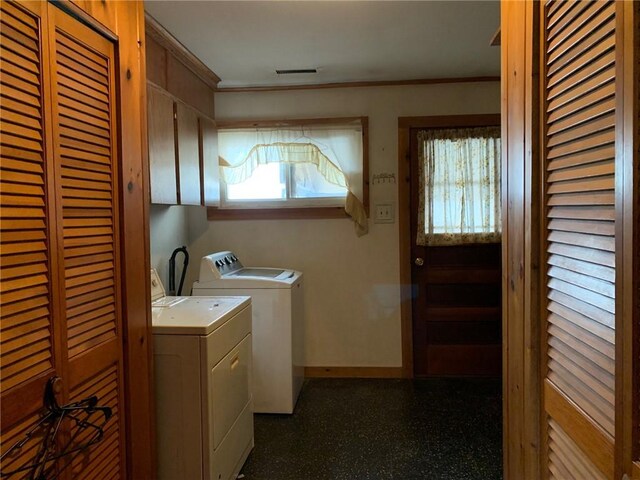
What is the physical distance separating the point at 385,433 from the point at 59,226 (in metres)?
2.26

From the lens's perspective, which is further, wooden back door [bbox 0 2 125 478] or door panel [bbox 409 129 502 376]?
door panel [bbox 409 129 502 376]

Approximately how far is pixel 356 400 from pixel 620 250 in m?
2.70

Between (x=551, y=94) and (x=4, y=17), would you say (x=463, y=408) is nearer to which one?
(x=551, y=94)

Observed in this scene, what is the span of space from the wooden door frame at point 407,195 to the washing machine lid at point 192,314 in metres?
1.52

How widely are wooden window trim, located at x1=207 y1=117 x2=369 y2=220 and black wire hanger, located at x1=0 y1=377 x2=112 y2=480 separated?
244 cm

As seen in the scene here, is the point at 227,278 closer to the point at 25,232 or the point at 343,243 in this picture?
the point at 343,243

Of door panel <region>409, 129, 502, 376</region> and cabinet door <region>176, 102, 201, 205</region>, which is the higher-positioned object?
cabinet door <region>176, 102, 201, 205</region>

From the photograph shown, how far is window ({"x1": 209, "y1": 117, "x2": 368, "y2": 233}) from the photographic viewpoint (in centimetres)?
348

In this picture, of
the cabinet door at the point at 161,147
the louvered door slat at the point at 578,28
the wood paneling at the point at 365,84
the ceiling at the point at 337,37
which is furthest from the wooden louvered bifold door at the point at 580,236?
the wood paneling at the point at 365,84

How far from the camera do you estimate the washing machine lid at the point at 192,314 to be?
1922 millimetres

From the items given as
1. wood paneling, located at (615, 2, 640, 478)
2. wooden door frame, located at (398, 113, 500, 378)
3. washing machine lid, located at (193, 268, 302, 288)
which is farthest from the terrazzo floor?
wood paneling, located at (615, 2, 640, 478)

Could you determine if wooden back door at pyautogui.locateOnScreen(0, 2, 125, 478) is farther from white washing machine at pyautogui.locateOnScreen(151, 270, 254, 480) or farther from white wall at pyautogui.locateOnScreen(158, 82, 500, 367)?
white wall at pyautogui.locateOnScreen(158, 82, 500, 367)

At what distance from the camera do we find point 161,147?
2373mm

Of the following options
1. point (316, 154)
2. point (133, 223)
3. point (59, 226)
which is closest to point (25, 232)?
point (59, 226)
